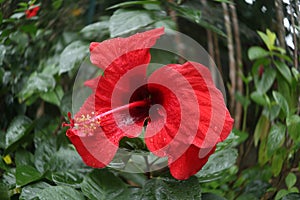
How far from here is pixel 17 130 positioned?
97cm

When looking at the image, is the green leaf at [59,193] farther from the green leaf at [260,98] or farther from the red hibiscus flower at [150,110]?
the green leaf at [260,98]

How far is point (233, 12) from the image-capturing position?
1192 millimetres

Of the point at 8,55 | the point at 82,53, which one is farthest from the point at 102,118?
the point at 8,55

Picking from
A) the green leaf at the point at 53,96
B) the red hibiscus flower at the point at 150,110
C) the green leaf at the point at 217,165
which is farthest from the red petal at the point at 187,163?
the green leaf at the point at 53,96

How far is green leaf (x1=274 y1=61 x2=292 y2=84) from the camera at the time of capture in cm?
97

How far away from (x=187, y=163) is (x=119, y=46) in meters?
0.21

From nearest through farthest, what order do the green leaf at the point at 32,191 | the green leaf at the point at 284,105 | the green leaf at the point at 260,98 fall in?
1. the green leaf at the point at 32,191
2. the green leaf at the point at 284,105
3. the green leaf at the point at 260,98

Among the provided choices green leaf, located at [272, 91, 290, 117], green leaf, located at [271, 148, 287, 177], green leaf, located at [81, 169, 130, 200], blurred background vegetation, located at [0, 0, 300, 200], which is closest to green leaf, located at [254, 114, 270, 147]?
blurred background vegetation, located at [0, 0, 300, 200]

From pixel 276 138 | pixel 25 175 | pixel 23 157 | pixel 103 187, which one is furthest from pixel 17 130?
pixel 276 138

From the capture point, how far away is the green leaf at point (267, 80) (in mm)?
1082

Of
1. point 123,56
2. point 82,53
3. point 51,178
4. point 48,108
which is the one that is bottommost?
point 48,108

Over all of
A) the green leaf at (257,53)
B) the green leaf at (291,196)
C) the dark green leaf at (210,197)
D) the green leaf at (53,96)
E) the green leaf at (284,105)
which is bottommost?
the green leaf at (53,96)

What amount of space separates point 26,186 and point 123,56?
30 cm

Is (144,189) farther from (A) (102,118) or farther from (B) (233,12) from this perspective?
(B) (233,12)
